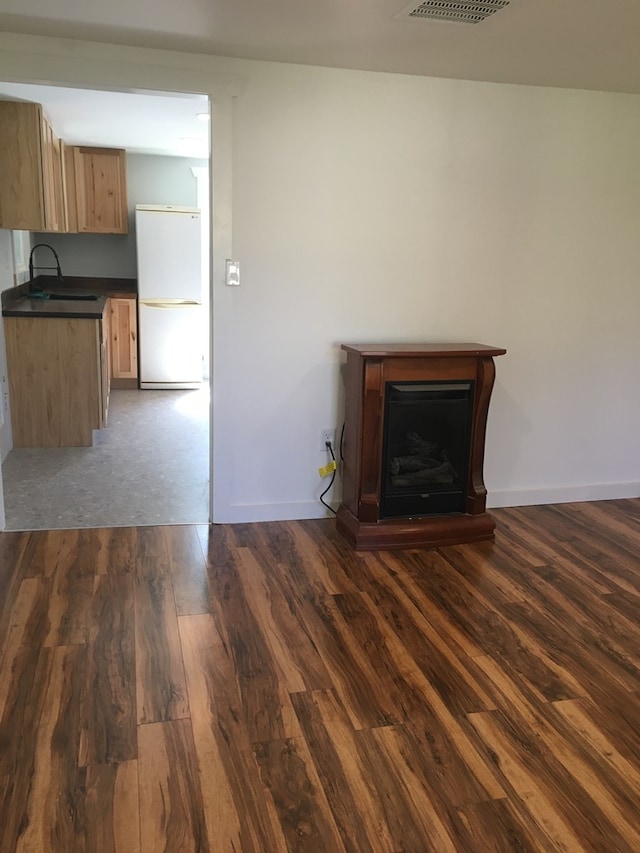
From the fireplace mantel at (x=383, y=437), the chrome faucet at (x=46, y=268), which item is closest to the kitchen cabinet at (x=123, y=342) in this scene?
the chrome faucet at (x=46, y=268)

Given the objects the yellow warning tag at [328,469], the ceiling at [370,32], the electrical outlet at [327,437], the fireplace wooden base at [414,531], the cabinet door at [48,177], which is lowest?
the fireplace wooden base at [414,531]

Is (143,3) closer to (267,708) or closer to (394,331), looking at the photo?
(394,331)

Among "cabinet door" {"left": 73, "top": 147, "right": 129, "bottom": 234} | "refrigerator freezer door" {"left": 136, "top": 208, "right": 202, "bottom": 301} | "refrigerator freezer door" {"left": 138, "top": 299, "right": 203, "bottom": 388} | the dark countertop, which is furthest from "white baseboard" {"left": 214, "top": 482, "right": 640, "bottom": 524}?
"cabinet door" {"left": 73, "top": 147, "right": 129, "bottom": 234}

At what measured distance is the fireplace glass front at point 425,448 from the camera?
3229 millimetres

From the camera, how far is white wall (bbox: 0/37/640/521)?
3160 millimetres

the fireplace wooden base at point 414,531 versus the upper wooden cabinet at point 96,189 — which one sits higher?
the upper wooden cabinet at point 96,189

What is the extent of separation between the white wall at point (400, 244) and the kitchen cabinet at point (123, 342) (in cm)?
353

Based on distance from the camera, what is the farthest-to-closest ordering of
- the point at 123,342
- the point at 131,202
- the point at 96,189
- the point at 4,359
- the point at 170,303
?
the point at 131,202 < the point at 123,342 < the point at 170,303 < the point at 96,189 < the point at 4,359

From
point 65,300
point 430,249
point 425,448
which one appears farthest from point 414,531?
point 65,300

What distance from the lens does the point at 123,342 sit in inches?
259

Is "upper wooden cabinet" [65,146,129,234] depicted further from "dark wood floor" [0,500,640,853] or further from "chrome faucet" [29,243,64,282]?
"dark wood floor" [0,500,640,853]

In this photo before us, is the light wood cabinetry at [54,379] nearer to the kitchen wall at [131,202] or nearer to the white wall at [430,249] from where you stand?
the white wall at [430,249]

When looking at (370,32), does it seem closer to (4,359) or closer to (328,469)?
(328,469)

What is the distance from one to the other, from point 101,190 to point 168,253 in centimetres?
86
